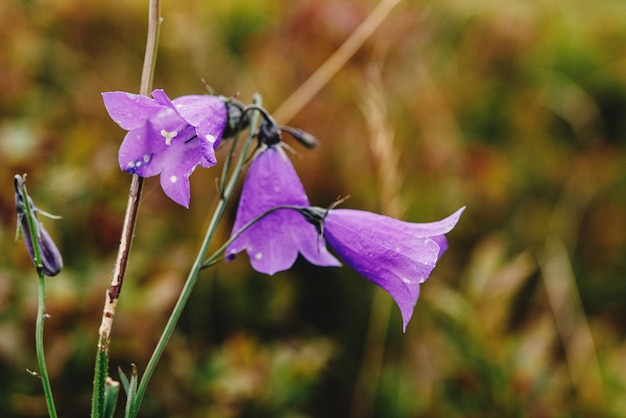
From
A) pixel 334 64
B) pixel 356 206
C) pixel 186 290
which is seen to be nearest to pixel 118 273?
pixel 186 290

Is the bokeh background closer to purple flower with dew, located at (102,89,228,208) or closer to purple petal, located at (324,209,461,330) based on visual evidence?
purple petal, located at (324,209,461,330)

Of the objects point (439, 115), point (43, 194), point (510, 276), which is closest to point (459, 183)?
point (439, 115)

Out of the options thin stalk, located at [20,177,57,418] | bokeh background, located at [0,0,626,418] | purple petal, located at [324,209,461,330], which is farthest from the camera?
bokeh background, located at [0,0,626,418]

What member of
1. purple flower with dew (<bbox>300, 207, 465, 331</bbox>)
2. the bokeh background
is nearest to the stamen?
purple flower with dew (<bbox>300, 207, 465, 331</bbox>)

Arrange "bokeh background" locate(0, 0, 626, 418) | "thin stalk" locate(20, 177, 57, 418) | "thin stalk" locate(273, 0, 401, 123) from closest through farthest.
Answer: "thin stalk" locate(20, 177, 57, 418), "bokeh background" locate(0, 0, 626, 418), "thin stalk" locate(273, 0, 401, 123)

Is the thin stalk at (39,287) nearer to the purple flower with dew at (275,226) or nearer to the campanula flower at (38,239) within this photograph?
the campanula flower at (38,239)

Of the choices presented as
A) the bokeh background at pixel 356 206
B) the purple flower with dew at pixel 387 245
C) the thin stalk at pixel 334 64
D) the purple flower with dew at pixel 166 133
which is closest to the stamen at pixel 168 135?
the purple flower with dew at pixel 166 133

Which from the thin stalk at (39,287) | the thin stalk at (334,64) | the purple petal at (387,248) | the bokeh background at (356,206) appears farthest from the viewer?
the thin stalk at (334,64)
